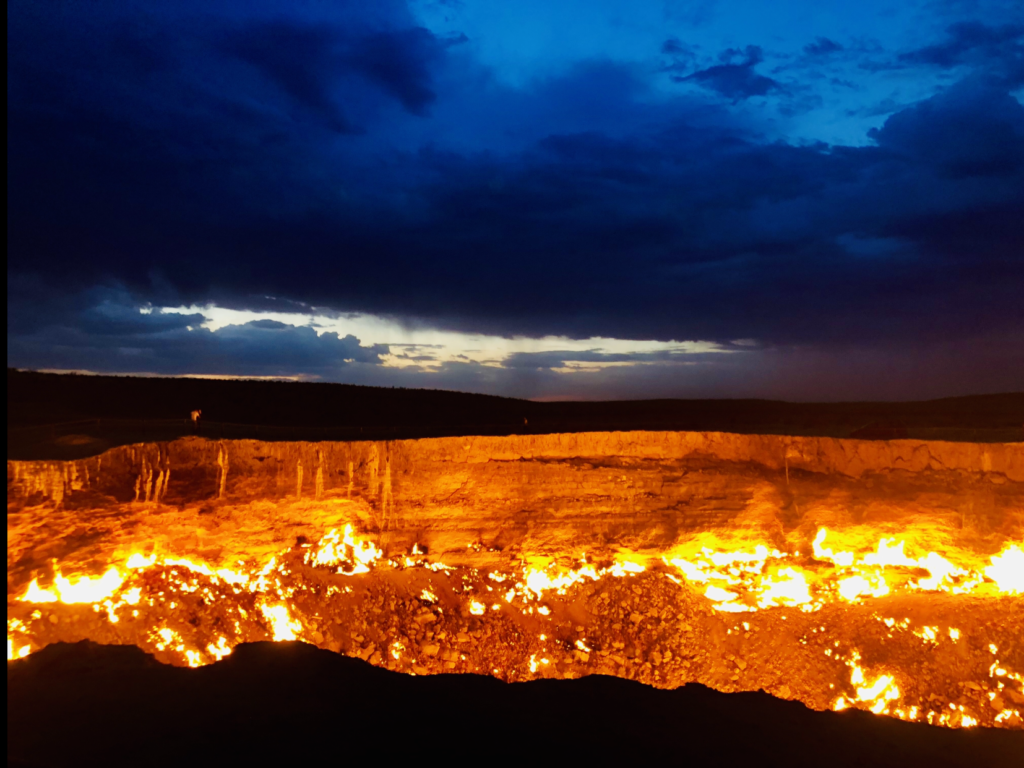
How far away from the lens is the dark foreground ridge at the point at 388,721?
6.98 m

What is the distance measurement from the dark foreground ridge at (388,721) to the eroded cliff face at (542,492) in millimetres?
2012

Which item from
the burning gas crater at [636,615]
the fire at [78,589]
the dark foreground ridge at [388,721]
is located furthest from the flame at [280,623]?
the fire at [78,589]

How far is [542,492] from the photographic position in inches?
416

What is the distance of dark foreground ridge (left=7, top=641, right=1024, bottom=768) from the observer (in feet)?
22.9

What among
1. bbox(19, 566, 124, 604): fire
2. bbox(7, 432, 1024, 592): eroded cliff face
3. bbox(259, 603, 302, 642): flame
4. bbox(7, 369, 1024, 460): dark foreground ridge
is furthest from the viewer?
bbox(7, 369, 1024, 460): dark foreground ridge

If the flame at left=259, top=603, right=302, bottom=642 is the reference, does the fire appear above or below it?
above

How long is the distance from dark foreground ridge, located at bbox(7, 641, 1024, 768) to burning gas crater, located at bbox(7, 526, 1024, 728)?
45 centimetres

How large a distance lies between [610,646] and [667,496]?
2.66 m

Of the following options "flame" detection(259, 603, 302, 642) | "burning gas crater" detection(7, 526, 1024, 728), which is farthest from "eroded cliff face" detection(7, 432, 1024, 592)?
"flame" detection(259, 603, 302, 642)

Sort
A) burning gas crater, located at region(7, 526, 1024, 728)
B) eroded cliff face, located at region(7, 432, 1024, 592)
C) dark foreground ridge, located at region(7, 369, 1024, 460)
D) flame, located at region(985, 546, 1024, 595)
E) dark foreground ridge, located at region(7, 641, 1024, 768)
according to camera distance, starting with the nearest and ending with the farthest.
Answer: dark foreground ridge, located at region(7, 641, 1024, 768)
burning gas crater, located at region(7, 526, 1024, 728)
flame, located at region(985, 546, 1024, 595)
eroded cliff face, located at region(7, 432, 1024, 592)
dark foreground ridge, located at region(7, 369, 1024, 460)

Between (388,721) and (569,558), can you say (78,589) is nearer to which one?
(388,721)

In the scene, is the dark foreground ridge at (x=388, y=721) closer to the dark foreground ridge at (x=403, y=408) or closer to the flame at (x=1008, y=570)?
the flame at (x=1008, y=570)

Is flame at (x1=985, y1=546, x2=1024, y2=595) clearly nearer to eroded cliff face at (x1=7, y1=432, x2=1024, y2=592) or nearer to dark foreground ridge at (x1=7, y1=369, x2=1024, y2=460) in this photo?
eroded cliff face at (x1=7, y1=432, x2=1024, y2=592)

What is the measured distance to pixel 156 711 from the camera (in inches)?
293
